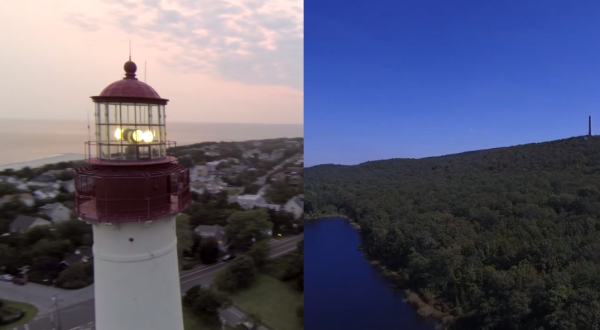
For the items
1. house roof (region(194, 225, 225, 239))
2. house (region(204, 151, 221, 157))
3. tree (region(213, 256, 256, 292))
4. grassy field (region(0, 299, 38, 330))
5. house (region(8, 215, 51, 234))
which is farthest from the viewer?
house (region(204, 151, 221, 157))

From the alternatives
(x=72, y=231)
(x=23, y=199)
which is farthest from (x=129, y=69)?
(x=23, y=199)

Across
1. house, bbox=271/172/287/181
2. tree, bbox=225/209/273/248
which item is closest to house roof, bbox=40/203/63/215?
tree, bbox=225/209/273/248

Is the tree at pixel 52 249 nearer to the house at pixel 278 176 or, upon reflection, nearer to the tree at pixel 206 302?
the tree at pixel 206 302

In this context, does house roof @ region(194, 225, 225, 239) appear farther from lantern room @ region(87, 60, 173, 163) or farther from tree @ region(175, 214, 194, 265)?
lantern room @ region(87, 60, 173, 163)

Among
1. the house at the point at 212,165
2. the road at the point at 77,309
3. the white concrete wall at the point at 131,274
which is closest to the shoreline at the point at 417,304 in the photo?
the road at the point at 77,309

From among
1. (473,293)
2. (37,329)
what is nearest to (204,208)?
(37,329)

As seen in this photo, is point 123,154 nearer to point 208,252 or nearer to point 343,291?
point 208,252

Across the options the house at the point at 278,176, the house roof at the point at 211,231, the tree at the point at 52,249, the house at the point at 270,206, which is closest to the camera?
the tree at the point at 52,249
